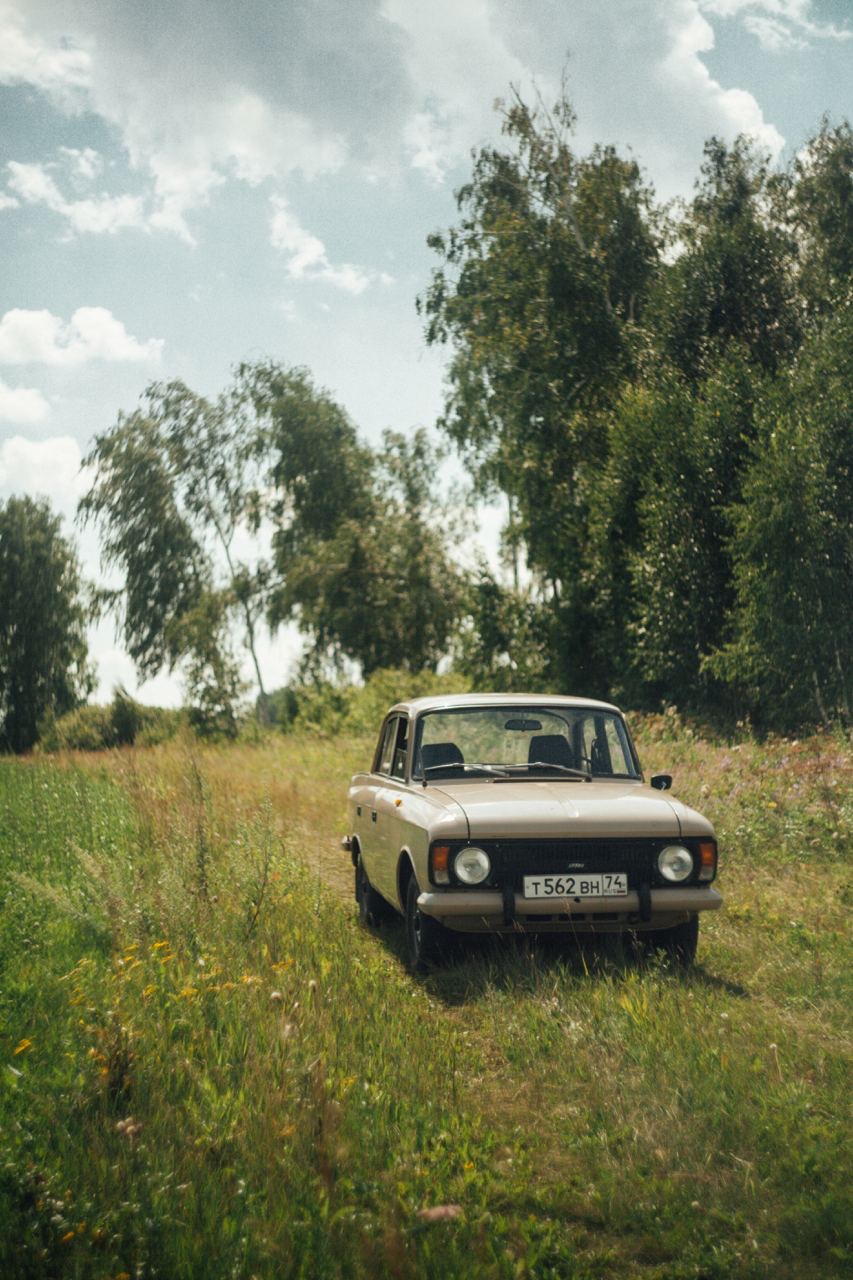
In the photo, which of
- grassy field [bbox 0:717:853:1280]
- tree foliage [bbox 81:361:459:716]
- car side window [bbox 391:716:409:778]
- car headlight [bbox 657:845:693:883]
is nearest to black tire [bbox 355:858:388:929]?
grassy field [bbox 0:717:853:1280]

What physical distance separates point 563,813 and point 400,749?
2.19 metres

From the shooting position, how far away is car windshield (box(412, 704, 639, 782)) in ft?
28.0

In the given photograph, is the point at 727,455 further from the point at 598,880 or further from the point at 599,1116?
the point at 599,1116

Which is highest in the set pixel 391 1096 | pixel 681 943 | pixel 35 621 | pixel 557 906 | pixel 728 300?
pixel 728 300

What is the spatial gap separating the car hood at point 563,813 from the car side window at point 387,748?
6.05ft

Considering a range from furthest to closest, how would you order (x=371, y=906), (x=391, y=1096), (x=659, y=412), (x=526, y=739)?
(x=659, y=412) → (x=371, y=906) → (x=526, y=739) → (x=391, y=1096)

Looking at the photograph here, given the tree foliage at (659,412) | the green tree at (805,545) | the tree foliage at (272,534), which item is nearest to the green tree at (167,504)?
the tree foliage at (272,534)

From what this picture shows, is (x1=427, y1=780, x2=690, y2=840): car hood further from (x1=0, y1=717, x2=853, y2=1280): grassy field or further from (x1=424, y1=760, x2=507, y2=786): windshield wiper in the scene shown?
(x1=0, y1=717, x2=853, y2=1280): grassy field

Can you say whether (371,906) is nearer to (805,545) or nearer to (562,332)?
(805,545)

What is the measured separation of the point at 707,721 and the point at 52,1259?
2240cm

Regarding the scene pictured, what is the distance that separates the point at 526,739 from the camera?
28.3 feet

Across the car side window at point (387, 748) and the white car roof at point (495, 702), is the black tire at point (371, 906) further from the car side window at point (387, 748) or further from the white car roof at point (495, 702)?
the white car roof at point (495, 702)

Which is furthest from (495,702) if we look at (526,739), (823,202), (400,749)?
(823,202)

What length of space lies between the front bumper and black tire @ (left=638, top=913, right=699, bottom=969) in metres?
0.25
